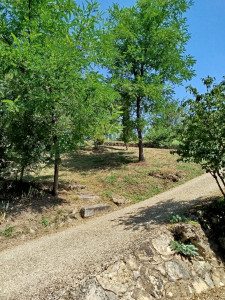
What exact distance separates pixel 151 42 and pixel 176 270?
1219 cm

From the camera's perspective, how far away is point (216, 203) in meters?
7.34

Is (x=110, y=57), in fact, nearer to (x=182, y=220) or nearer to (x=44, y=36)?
(x=44, y=36)

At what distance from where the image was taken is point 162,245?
5.34 m

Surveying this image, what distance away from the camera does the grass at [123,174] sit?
10.2 meters

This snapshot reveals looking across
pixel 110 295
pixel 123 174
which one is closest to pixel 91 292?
pixel 110 295

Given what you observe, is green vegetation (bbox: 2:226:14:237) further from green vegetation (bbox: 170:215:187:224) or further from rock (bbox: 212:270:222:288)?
rock (bbox: 212:270:222:288)

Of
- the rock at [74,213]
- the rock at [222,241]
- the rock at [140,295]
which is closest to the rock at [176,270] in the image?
the rock at [140,295]

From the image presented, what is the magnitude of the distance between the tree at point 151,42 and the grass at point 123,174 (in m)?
2.17

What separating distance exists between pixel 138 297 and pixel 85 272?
1.16 meters

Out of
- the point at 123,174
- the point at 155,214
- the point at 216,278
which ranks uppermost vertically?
the point at 123,174

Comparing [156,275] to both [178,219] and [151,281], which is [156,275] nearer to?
[151,281]

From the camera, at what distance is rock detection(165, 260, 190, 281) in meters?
4.92

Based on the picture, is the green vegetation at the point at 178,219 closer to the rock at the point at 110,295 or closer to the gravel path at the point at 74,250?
the gravel path at the point at 74,250

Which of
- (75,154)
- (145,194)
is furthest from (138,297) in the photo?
(75,154)
